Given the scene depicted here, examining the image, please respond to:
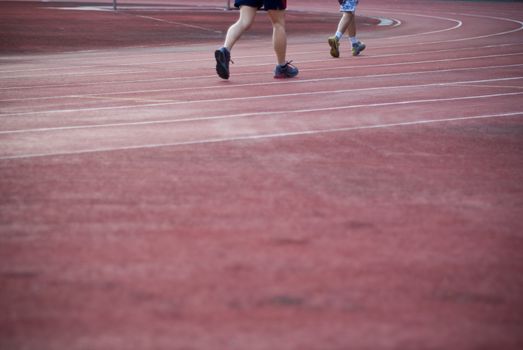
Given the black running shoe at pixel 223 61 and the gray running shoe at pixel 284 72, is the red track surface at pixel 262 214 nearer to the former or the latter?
the black running shoe at pixel 223 61

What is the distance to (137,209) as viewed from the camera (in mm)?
5023

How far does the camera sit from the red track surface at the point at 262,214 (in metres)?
3.38

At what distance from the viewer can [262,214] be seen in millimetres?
4938

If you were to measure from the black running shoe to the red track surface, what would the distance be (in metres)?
0.21

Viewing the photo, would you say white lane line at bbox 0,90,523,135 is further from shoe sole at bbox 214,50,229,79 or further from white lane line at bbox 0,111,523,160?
shoe sole at bbox 214,50,229,79

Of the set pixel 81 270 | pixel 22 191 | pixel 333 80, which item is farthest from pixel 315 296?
pixel 333 80

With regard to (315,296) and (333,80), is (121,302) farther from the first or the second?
(333,80)

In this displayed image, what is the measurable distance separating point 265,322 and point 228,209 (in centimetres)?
172

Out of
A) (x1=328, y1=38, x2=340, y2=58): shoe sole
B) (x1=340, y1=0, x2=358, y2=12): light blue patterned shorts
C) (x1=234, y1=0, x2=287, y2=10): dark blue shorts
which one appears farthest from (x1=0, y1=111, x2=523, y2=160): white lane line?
(x1=340, y1=0, x2=358, y2=12): light blue patterned shorts

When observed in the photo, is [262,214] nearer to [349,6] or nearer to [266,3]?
[266,3]

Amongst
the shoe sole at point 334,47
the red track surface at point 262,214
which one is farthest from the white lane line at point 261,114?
the shoe sole at point 334,47

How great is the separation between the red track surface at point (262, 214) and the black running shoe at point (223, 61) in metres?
0.21

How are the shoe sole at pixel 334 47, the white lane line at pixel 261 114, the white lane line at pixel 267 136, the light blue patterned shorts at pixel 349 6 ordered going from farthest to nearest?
the light blue patterned shorts at pixel 349 6 → the shoe sole at pixel 334 47 → the white lane line at pixel 261 114 → the white lane line at pixel 267 136

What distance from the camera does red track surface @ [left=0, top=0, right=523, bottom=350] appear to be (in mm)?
3377
